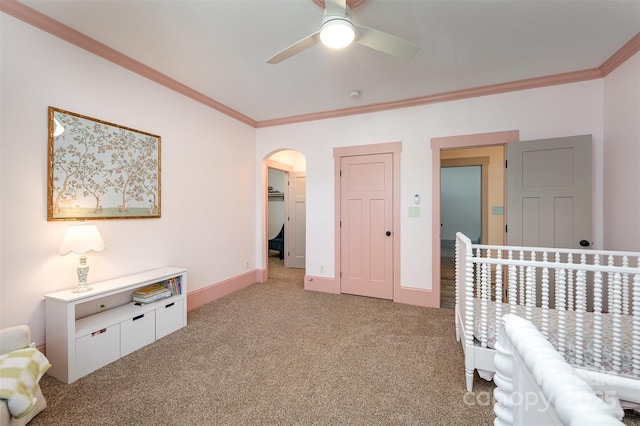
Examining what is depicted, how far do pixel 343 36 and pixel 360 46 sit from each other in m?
0.77

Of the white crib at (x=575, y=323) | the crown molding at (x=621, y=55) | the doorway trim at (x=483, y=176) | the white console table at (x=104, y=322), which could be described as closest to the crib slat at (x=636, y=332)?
the white crib at (x=575, y=323)

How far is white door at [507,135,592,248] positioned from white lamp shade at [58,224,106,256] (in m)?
3.88

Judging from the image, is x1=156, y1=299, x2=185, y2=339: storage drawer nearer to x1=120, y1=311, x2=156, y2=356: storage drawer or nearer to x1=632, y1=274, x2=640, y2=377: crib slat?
x1=120, y1=311, x2=156, y2=356: storage drawer

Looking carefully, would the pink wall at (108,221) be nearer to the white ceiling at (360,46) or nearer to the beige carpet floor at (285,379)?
the white ceiling at (360,46)

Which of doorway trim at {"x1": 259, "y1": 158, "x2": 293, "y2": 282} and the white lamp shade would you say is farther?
doorway trim at {"x1": 259, "y1": 158, "x2": 293, "y2": 282}

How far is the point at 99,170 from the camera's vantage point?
2291 millimetres

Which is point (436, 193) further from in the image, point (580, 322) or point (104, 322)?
point (104, 322)

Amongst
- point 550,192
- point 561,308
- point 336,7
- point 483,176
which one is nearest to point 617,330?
point 561,308

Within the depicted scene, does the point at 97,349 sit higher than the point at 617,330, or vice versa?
the point at 617,330

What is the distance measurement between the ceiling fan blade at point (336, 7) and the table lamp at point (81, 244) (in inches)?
89.9

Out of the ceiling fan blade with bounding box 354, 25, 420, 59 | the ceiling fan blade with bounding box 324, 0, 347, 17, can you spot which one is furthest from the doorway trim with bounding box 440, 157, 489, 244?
the ceiling fan blade with bounding box 324, 0, 347, 17

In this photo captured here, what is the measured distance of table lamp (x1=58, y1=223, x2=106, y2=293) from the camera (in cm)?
195

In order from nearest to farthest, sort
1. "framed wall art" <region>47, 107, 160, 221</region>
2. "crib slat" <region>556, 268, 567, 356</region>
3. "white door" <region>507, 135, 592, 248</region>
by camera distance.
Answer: "crib slat" <region>556, 268, 567, 356</region> < "framed wall art" <region>47, 107, 160, 221</region> < "white door" <region>507, 135, 592, 248</region>

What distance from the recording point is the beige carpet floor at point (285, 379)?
1575 millimetres
